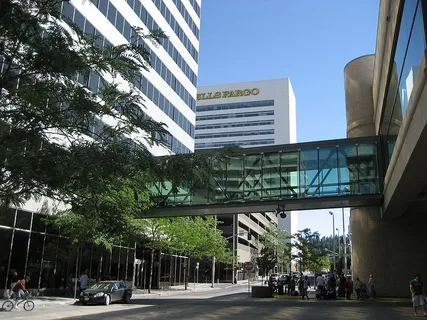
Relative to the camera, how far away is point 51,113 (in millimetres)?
8008

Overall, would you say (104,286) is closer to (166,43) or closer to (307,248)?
(307,248)

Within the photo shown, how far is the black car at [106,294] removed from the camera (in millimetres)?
23000

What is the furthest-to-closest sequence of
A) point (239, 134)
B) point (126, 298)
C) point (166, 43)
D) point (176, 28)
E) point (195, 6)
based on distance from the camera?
point (239, 134) → point (195, 6) → point (176, 28) → point (166, 43) → point (126, 298)

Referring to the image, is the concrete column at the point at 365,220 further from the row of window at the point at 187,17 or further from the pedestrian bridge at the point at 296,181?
the row of window at the point at 187,17

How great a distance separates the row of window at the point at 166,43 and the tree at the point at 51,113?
2528 cm

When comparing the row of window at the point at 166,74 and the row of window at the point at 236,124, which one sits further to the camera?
the row of window at the point at 236,124

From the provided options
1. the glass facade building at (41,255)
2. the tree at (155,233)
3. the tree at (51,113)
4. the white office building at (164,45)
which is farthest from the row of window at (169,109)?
the tree at (51,113)

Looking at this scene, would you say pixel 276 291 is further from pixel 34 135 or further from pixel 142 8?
pixel 34 135

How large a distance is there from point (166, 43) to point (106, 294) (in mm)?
29867

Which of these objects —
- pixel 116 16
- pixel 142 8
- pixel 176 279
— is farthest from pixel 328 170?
pixel 176 279

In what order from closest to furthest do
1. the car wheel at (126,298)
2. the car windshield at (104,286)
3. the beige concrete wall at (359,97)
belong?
the car windshield at (104,286)
the car wheel at (126,298)
the beige concrete wall at (359,97)

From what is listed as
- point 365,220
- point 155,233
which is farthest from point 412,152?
point 155,233

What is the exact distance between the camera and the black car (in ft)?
75.5

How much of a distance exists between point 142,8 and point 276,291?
27.6m
